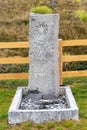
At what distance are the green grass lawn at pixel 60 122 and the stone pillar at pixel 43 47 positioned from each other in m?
0.87

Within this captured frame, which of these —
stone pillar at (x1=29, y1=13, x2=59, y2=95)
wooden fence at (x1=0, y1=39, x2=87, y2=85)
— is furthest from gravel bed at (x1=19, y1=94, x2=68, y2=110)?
wooden fence at (x1=0, y1=39, x2=87, y2=85)

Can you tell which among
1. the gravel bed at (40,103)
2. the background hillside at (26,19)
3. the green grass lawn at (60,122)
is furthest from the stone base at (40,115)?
the background hillside at (26,19)

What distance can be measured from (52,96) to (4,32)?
33.2 feet

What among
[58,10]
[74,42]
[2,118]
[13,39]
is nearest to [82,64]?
[74,42]

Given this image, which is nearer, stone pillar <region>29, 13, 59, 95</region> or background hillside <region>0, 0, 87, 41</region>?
stone pillar <region>29, 13, 59, 95</region>

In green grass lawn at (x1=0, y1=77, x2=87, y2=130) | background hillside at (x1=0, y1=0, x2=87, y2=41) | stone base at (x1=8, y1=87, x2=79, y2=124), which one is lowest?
background hillside at (x1=0, y1=0, x2=87, y2=41)

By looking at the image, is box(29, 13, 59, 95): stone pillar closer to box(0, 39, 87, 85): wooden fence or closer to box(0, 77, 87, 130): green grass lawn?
box(0, 77, 87, 130): green grass lawn

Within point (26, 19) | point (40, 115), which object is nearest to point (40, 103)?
point (40, 115)

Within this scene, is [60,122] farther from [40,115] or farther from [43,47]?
[43,47]

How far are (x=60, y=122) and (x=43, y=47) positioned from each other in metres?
1.73

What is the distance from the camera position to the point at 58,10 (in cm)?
2119

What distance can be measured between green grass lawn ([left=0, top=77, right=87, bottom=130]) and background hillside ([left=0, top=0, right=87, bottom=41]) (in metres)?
6.89

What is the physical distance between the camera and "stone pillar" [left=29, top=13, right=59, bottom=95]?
28.3 ft

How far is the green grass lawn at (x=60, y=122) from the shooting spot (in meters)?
7.32
